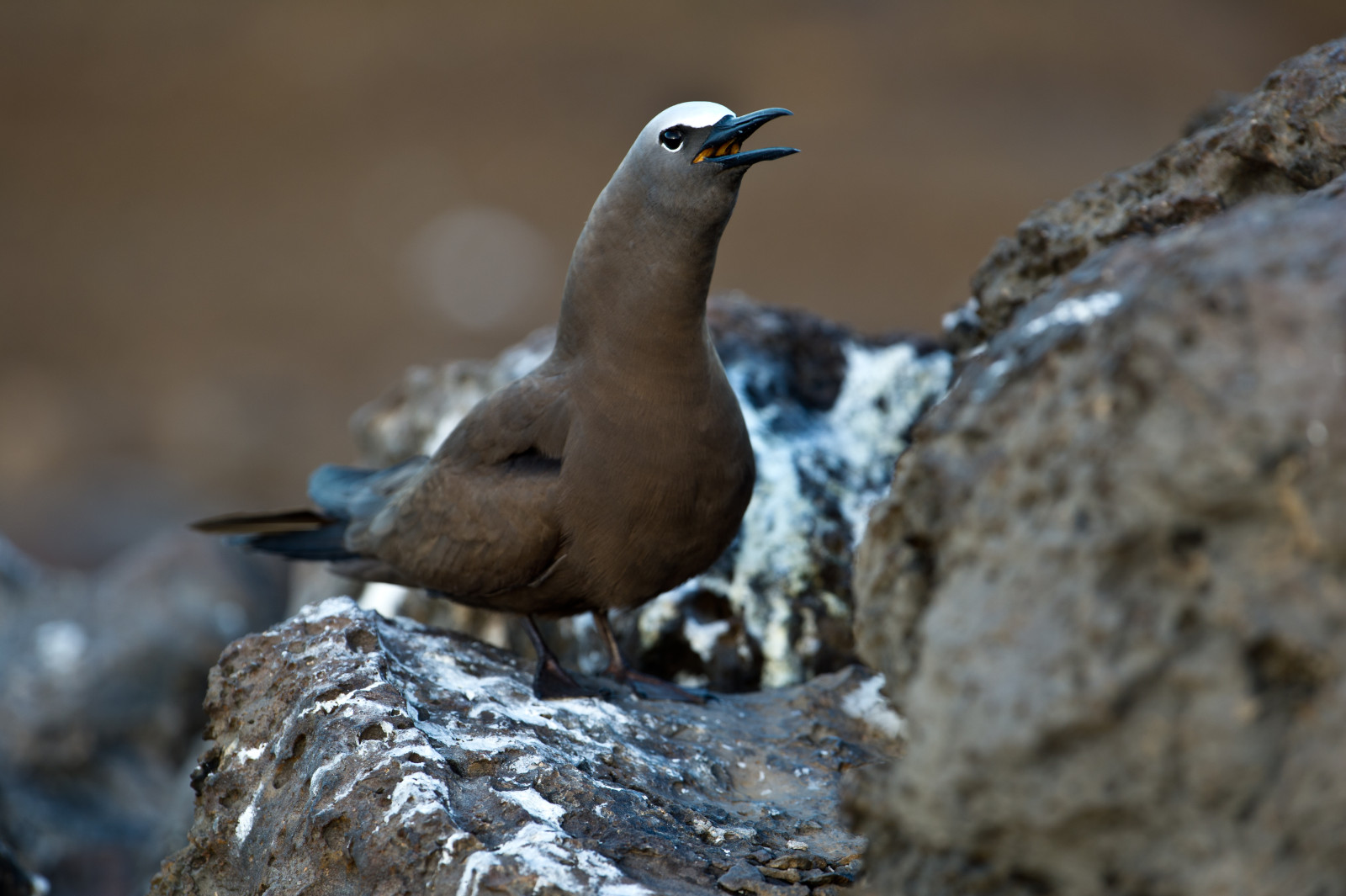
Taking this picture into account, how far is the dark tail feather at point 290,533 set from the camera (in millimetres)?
4178

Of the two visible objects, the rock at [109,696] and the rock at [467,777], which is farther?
the rock at [109,696]

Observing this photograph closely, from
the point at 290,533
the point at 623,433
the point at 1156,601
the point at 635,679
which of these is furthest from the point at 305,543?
the point at 1156,601

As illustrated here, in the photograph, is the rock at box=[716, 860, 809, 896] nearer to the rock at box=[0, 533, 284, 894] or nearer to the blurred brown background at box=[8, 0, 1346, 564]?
the rock at box=[0, 533, 284, 894]

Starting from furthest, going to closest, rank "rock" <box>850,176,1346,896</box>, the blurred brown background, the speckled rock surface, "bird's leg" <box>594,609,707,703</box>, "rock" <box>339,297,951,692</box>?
the blurred brown background
"rock" <box>339,297,951,692</box>
"bird's leg" <box>594,609,707,703</box>
the speckled rock surface
"rock" <box>850,176,1346,896</box>

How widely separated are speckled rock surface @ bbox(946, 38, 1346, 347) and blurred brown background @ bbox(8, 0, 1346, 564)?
7.62 metres

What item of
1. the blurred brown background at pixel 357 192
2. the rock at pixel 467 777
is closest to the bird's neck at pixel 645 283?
the rock at pixel 467 777

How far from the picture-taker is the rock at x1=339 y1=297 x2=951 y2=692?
13.6 feet

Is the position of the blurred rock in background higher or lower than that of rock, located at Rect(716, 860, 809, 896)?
higher

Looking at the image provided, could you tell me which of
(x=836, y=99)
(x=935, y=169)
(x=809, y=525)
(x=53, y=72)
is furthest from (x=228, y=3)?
(x=809, y=525)

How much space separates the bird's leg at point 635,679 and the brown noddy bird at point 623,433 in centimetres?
2

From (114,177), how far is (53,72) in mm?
1256

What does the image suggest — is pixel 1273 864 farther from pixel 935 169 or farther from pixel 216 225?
pixel 216 225

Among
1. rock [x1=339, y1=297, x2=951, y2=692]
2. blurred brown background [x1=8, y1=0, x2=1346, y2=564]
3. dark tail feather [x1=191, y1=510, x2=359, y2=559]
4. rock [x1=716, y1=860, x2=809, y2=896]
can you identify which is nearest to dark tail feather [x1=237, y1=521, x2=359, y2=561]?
dark tail feather [x1=191, y1=510, x2=359, y2=559]

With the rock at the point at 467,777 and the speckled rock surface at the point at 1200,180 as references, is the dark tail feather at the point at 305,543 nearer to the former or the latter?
the rock at the point at 467,777
